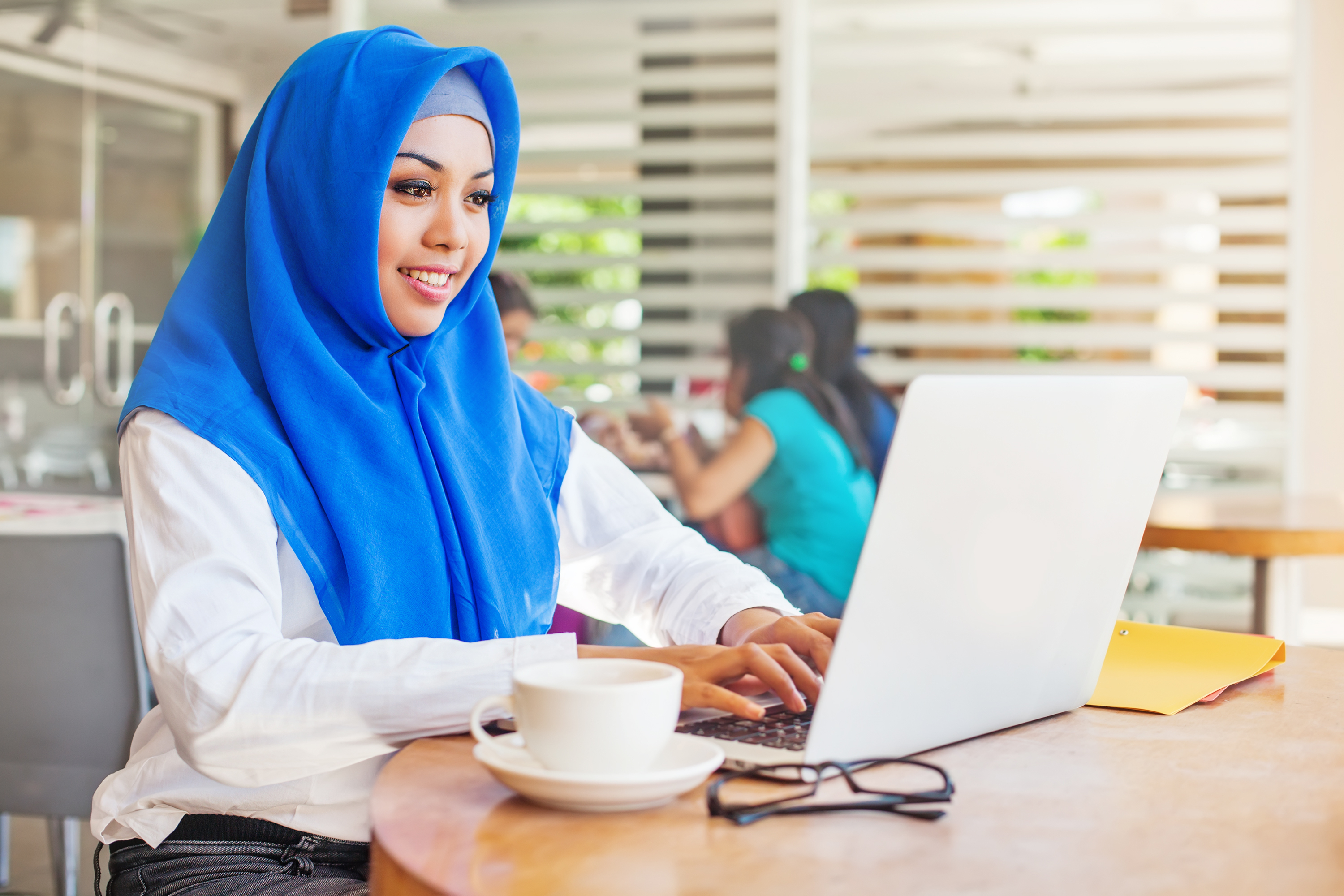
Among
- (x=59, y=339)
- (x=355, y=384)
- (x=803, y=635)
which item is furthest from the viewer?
(x=59, y=339)

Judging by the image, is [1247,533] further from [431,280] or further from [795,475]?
[431,280]

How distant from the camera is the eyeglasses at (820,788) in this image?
0.69 m

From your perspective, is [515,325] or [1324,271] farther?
[1324,271]

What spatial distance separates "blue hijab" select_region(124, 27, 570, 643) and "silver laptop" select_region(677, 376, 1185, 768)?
0.34 metres

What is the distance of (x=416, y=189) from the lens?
1.23 m

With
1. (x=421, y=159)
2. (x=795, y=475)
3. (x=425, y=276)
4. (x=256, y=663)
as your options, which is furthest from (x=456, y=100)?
(x=795, y=475)

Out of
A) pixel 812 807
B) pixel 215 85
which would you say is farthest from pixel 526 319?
pixel 812 807

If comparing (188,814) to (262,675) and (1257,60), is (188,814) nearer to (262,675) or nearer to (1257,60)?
(262,675)

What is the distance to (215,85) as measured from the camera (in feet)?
14.9

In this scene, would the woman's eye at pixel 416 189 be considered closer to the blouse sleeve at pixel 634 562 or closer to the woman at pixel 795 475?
the blouse sleeve at pixel 634 562

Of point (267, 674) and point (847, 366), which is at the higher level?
point (847, 366)

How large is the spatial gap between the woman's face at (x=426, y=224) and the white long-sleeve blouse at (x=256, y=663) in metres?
0.28

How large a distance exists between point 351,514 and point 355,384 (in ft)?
Result: 0.43

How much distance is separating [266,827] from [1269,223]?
138 inches
